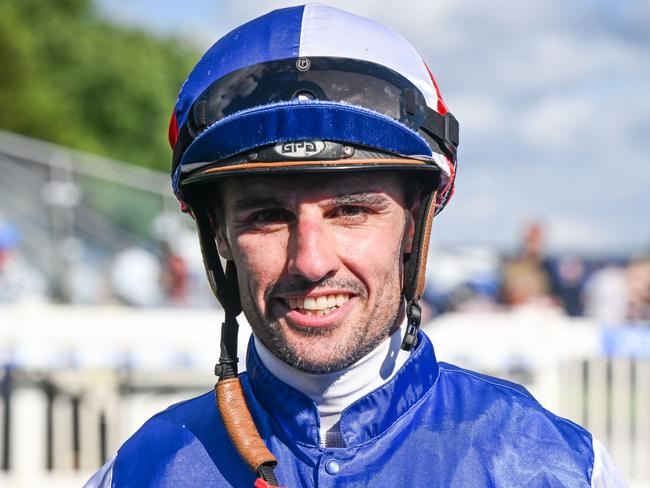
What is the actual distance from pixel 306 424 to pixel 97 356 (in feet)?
14.1

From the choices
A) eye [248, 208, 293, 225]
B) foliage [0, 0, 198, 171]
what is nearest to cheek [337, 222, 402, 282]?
eye [248, 208, 293, 225]

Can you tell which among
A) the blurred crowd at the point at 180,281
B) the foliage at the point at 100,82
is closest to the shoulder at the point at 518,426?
the blurred crowd at the point at 180,281

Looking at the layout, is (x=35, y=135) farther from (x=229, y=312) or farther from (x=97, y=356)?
→ (x=229, y=312)

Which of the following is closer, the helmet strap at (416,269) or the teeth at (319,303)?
the teeth at (319,303)

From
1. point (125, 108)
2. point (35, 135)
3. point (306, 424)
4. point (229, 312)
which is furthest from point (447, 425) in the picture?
point (125, 108)

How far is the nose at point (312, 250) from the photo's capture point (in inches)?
75.0

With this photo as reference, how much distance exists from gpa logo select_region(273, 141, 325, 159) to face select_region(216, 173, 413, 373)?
62mm

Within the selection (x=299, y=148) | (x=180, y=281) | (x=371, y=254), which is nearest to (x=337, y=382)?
(x=371, y=254)

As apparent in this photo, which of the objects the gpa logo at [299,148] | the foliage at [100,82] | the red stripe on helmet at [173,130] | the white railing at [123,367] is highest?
the foliage at [100,82]

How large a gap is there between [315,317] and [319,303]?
31mm

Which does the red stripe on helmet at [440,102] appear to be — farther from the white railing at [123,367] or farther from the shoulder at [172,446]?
the white railing at [123,367]

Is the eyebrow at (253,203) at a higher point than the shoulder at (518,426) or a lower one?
higher

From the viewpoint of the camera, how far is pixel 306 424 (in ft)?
6.75

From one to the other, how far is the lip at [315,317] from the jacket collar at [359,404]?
19cm
